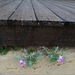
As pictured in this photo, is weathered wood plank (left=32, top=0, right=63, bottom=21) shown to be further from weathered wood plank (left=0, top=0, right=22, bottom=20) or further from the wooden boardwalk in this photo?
weathered wood plank (left=0, top=0, right=22, bottom=20)

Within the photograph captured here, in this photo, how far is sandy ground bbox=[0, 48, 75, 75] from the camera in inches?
48.4

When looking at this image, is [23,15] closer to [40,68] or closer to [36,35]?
[36,35]

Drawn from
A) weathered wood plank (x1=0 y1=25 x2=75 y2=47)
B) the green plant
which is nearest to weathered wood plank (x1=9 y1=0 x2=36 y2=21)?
weathered wood plank (x1=0 y1=25 x2=75 y2=47)

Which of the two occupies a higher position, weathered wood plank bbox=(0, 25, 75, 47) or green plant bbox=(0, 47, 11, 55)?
weathered wood plank bbox=(0, 25, 75, 47)

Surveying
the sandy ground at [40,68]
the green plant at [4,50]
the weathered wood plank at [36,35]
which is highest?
the weathered wood plank at [36,35]

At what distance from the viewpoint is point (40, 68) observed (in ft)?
4.22

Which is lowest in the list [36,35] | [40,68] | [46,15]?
[40,68]

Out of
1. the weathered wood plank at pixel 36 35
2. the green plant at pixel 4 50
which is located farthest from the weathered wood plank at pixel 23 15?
the green plant at pixel 4 50

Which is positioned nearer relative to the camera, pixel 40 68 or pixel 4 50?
pixel 40 68

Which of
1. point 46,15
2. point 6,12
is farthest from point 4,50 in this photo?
point 46,15

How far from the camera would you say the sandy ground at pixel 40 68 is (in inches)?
48.4

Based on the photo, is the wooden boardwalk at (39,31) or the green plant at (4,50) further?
the green plant at (4,50)

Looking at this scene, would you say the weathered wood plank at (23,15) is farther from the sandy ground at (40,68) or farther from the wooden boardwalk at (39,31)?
the sandy ground at (40,68)

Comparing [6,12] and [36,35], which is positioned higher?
[6,12]
